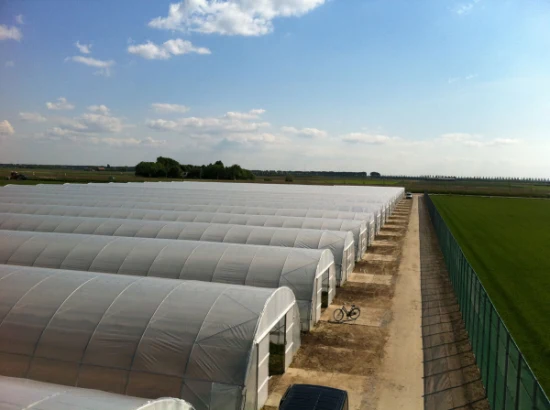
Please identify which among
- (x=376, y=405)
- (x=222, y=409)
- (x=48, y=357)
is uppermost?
(x=48, y=357)

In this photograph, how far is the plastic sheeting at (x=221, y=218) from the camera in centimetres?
3338

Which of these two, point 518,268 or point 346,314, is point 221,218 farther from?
point 518,268

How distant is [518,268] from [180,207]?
29509mm

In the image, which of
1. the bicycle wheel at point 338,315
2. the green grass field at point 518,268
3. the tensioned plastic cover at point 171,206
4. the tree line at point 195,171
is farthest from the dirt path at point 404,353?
the tree line at point 195,171

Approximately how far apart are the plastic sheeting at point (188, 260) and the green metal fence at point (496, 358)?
22.1 ft

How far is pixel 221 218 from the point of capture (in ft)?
119

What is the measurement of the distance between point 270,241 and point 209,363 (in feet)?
50.4

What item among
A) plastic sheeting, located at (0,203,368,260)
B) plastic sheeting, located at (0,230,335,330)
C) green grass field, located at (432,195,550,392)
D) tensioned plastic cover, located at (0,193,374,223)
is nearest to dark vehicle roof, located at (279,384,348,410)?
plastic sheeting, located at (0,230,335,330)

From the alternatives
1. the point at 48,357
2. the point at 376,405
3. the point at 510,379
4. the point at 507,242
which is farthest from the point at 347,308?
the point at 507,242

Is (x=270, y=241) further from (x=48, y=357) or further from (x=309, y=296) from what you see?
(x=48, y=357)

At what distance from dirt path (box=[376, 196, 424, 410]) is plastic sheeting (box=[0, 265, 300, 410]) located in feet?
15.5

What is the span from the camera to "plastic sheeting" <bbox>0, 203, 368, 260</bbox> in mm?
33375

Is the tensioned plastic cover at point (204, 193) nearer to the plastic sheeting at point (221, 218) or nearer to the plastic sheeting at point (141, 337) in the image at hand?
the plastic sheeting at point (221, 218)

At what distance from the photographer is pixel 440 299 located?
25.0 meters
